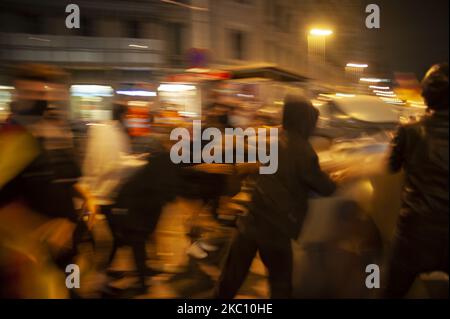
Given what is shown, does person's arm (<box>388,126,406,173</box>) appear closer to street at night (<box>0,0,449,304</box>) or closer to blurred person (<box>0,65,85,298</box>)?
street at night (<box>0,0,449,304</box>)

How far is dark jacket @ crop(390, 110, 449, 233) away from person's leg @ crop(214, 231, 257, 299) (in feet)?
3.48

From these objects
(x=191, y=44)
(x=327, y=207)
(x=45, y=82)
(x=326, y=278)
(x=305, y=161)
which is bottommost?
(x=326, y=278)

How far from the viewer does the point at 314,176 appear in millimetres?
2939

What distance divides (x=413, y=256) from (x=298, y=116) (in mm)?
1151

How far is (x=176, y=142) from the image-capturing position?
4.16m

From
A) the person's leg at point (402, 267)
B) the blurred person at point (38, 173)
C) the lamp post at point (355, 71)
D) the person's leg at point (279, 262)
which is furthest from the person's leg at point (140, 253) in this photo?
the lamp post at point (355, 71)

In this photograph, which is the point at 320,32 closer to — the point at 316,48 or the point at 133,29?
the point at 316,48

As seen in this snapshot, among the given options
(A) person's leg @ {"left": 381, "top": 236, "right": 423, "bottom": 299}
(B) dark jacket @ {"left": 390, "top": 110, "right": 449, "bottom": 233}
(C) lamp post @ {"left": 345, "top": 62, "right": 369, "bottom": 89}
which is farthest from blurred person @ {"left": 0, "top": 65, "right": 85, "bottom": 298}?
(C) lamp post @ {"left": 345, "top": 62, "right": 369, "bottom": 89}

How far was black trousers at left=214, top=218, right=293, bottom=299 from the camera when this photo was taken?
120 inches

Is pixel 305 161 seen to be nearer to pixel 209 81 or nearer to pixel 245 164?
pixel 245 164

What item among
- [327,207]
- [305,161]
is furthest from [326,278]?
[305,161]

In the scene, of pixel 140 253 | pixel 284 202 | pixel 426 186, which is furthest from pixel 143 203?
pixel 426 186

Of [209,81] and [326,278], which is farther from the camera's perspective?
[209,81]

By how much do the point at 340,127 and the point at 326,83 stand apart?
970 mm
